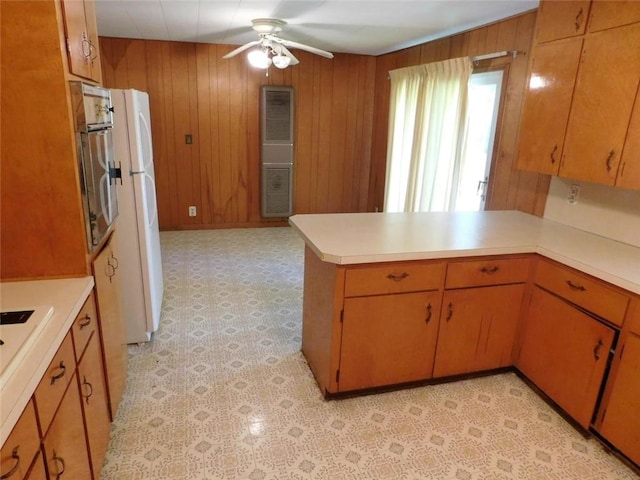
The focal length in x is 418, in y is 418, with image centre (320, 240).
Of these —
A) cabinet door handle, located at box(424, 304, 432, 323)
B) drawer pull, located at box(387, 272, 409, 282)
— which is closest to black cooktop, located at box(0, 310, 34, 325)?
drawer pull, located at box(387, 272, 409, 282)

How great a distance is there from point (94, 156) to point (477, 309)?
2028mm

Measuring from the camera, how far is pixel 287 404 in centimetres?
221

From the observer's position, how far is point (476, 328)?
2.35m

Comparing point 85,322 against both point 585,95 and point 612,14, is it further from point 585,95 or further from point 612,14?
point 612,14

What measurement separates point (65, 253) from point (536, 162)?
2.49m

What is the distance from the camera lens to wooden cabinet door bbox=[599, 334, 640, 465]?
1774 millimetres

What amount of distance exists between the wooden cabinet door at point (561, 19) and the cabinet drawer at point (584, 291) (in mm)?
1247

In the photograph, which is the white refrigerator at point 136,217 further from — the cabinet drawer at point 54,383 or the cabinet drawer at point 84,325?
the cabinet drawer at point 54,383

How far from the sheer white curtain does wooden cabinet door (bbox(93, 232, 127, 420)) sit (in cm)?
274

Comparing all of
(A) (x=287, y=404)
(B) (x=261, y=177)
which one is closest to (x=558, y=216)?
(A) (x=287, y=404)

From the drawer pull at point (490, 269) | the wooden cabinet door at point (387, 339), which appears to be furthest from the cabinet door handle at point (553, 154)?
the wooden cabinet door at point (387, 339)

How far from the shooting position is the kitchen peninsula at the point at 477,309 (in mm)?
1890

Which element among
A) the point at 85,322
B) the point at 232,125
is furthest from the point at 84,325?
the point at 232,125

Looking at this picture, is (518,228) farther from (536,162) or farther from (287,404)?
(287,404)
